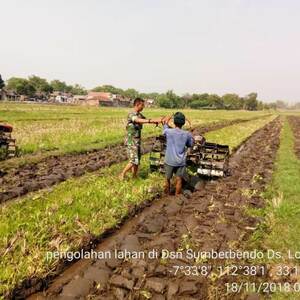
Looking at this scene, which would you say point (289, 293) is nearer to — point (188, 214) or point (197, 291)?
point (197, 291)

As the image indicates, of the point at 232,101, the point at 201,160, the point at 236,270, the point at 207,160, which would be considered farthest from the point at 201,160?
the point at 232,101

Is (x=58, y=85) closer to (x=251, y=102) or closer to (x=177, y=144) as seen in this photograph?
(x=251, y=102)

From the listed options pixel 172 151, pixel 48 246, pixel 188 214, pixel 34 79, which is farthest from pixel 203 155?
pixel 34 79

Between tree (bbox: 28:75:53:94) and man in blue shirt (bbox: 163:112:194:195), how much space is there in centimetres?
14249

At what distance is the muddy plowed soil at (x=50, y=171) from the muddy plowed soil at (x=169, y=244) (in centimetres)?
305

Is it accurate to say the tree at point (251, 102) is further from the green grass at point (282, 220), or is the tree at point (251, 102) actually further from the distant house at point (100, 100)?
the green grass at point (282, 220)

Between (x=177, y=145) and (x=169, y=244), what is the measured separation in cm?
335

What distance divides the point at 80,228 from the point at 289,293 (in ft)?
10.8

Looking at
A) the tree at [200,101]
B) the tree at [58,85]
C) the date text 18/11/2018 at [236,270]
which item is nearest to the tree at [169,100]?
the tree at [200,101]

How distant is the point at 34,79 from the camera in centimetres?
14988

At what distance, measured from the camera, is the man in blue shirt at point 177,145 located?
9016mm

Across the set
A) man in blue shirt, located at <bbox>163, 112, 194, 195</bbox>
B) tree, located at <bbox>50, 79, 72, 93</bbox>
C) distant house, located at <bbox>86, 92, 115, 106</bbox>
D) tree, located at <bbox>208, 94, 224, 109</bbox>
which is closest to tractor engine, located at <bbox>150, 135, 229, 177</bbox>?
man in blue shirt, located at <bbox>163, 112, 194, 195</bbox>

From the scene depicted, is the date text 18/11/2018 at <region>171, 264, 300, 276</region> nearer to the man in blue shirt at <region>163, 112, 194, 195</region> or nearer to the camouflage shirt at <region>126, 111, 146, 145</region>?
the man in blue shirt at <region>163, 112, 194, 195</region>

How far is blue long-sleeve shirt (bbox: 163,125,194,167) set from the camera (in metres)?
9.02
